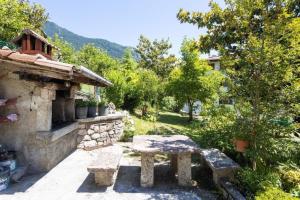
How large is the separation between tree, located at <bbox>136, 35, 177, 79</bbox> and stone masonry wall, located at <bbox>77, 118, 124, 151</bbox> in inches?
1007

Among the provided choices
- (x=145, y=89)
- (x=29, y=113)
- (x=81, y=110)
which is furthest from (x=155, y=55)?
(x=29, y=113)

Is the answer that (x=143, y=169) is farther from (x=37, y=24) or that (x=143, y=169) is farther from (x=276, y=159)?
(x=37, y=24)

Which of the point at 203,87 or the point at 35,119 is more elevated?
the point at 203,87

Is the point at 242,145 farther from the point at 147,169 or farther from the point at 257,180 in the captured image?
the point at 147,169

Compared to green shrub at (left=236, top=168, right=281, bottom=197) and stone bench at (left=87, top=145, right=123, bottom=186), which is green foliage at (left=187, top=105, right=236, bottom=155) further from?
stone bench at (left=87, top=145, right=123, bottom=186)

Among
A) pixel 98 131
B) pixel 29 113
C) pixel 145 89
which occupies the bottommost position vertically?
pixel 98 131

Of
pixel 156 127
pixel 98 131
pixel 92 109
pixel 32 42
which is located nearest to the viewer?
pixel 32 42

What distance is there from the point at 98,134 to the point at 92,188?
142 inches

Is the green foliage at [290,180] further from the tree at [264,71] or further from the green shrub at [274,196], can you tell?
the green shrub at [274,196]

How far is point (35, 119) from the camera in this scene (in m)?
5.51

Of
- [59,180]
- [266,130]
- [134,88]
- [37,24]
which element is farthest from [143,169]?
[37,24]

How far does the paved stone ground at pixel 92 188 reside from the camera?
15.0 feet

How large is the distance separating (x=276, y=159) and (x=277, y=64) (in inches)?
81.7

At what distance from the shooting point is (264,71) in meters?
4.91
